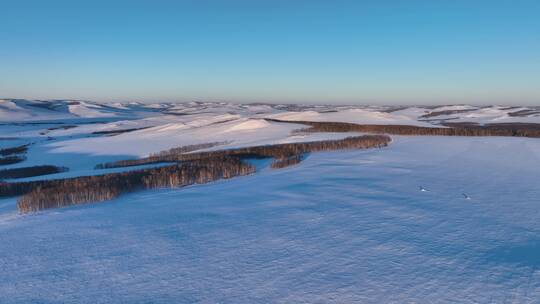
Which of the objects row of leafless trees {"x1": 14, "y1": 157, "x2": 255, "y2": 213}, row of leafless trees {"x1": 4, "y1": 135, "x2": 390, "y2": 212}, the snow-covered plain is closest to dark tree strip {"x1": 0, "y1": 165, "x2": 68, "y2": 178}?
row of leafless trees {"x1": 4, "y1": 135, "x2": 390, "y2": 212}

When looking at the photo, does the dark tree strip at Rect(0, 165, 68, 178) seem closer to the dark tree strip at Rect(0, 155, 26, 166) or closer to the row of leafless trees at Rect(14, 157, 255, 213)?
the dark tree strip at Rect(0, 155, 26, 166)

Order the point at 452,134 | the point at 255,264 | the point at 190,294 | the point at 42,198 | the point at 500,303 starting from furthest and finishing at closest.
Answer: the point at 452,134 → the point at 42,198 → the point at 255,264 → the point at 190,294 → the point at 500,303

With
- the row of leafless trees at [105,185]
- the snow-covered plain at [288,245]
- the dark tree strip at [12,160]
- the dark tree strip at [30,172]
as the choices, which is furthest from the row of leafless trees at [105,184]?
the dark tree strip at [12,160]

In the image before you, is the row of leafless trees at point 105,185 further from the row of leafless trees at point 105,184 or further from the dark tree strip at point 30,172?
the dark tree strip at point 30,172

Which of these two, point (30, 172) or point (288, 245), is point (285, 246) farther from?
point (30, 172)

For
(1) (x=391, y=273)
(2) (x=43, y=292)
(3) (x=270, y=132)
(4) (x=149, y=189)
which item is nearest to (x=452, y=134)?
(3) (x=270, y=132)

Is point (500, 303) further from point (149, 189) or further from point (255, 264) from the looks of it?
point (149, 189)

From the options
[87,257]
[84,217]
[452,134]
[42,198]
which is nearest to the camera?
[87,257]
